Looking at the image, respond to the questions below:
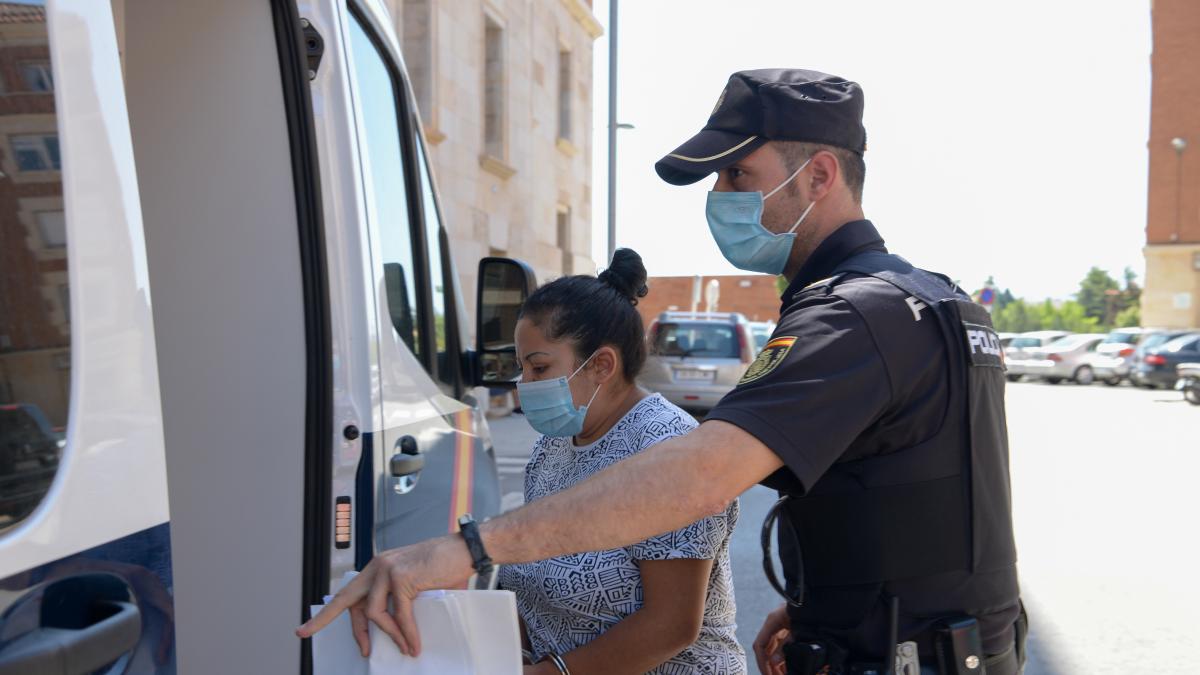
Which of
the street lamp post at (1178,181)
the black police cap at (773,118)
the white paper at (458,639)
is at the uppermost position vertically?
the street lamp post at (1178,181)

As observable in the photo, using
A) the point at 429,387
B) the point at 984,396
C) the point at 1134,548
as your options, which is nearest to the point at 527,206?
the point at 1134,548

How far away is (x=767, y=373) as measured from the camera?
1.47 m

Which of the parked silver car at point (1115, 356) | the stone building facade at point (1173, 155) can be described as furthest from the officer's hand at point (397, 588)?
the stone building facade at point (1173, 155)

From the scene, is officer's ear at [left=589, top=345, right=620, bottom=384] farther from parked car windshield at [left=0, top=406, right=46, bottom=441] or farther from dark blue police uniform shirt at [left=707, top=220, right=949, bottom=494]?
parked car windshield at [left=0, top=406, right=46, bottom=441]

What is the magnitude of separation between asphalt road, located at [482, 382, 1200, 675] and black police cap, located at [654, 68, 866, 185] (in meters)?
3.84

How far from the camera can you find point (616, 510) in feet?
4.56

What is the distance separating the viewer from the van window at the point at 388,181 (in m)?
2.56

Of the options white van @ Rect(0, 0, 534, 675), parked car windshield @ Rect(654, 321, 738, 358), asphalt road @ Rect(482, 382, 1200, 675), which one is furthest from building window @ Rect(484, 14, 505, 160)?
white van @ Rect(0, 0, 534, 675)

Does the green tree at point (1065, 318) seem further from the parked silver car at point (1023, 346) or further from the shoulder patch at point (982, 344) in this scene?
the shoulder patch at point (982, 344)

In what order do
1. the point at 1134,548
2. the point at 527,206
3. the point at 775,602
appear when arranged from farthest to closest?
1. the point at 527,206
2. the point at 1134,548
3. the point at 775,602

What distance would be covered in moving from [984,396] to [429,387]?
169cm

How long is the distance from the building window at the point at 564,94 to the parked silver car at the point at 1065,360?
16568mm

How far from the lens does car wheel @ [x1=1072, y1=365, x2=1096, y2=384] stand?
2962cm

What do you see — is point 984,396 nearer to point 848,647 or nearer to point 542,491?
point 848,647
